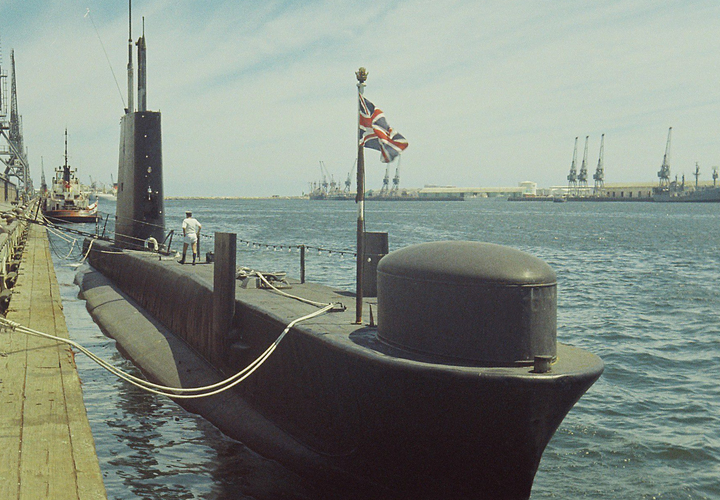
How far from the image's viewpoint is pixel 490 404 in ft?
18.4

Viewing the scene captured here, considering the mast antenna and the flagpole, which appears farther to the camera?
the mast antenna

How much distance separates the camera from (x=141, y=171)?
1762 cm

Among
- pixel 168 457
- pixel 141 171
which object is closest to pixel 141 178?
pixel 141 171

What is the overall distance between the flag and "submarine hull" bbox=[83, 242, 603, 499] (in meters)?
2.01

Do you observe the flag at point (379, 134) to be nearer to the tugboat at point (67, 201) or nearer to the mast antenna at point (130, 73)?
the mast antenna at point (130, 73)

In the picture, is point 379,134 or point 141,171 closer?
point 379,134

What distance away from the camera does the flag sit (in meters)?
7.36

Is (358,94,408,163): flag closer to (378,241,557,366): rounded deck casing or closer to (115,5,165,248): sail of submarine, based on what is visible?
(378,241,557,366): rounded deck casing

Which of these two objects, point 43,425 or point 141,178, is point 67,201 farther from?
point 43,425

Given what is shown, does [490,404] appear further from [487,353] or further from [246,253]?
[246,253]

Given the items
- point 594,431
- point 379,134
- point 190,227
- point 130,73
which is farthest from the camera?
point 130,73

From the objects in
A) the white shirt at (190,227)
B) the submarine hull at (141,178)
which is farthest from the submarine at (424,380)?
the submarine hull at (141,178)

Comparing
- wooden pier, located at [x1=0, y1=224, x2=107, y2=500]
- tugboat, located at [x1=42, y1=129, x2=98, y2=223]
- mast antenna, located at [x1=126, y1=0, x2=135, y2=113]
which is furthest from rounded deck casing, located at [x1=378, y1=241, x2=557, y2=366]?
tugboat, located at [x1=42, y1=129, x2=98, y2=223]

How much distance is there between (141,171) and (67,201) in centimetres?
4619
